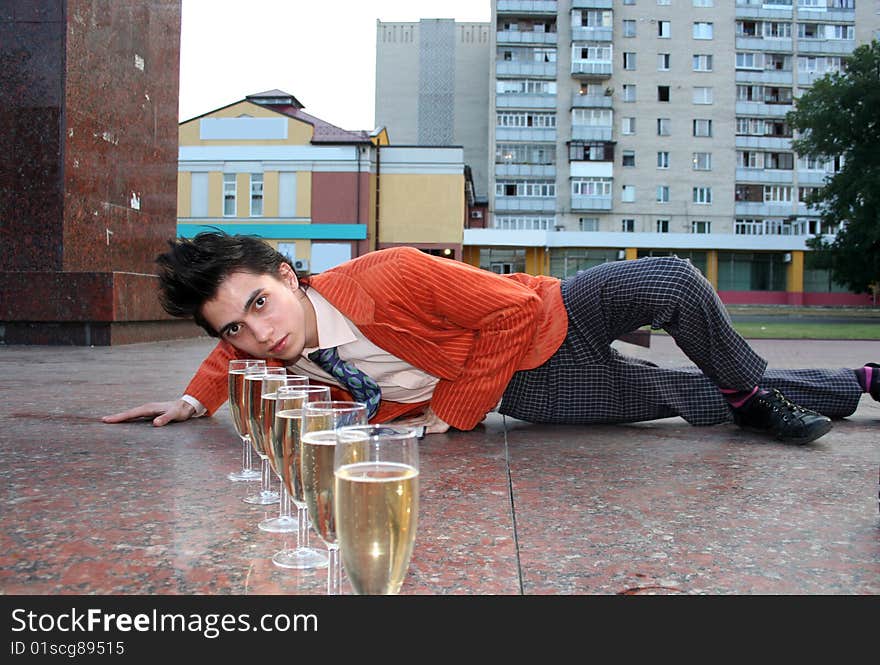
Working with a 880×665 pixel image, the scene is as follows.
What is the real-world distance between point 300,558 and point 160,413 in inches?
69.7

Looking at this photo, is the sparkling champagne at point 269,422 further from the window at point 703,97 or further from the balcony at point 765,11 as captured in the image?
the balcony at point 765,11

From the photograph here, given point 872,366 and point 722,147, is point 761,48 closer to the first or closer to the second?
point 722,147

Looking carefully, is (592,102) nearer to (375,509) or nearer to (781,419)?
(781,419)

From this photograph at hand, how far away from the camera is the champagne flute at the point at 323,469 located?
1.02 m

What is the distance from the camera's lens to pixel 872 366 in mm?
3043

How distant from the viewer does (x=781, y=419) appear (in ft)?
8.57

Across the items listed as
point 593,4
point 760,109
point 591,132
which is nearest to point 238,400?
point 591,132

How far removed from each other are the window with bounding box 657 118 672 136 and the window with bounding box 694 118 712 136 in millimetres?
1514

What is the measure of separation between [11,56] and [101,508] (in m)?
6.45

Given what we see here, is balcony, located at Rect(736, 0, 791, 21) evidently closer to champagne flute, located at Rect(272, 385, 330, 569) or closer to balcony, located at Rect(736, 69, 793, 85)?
balcony, located at Rect(736, 69, 793, 85)

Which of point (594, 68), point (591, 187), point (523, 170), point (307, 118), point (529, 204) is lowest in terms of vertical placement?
point (529, 204)

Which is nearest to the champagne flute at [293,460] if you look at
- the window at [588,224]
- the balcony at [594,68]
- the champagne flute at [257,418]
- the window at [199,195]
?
the champagne flute at [257,418]
